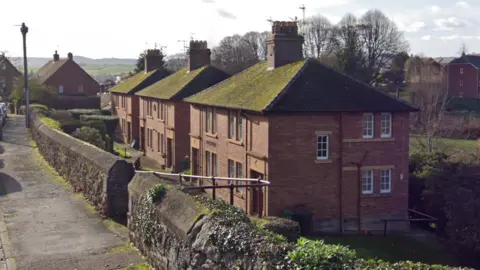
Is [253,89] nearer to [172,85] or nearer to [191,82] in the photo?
[191,82]

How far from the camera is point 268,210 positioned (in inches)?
1032

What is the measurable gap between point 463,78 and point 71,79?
183 feet

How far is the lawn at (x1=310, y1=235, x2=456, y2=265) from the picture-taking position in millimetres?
24641

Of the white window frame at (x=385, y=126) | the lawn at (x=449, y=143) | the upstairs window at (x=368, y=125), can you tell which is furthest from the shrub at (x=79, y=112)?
the white window frame at (x=385, y=126)

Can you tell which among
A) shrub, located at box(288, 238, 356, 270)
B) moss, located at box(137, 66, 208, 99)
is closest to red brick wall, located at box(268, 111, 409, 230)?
moss, located at box(137, 66, 208, 99)

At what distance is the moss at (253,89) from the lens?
26922mm

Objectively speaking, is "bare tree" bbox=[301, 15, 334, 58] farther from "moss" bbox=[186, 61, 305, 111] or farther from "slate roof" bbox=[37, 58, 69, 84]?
"moss" bbox=[186, 61, 305, 111]

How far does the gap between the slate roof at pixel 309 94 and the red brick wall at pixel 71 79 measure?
5245cm

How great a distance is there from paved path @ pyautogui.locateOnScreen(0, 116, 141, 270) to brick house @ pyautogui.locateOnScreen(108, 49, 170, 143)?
37014 mm

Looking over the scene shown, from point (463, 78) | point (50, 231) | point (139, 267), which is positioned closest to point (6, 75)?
point (463, 78)

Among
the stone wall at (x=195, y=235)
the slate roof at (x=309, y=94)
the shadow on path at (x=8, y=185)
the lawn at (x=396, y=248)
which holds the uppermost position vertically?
the slate roof at (x=309, y=94)

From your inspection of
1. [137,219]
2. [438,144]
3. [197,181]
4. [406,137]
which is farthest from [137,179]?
[438,144]

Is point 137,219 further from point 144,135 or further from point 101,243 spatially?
point 144,135

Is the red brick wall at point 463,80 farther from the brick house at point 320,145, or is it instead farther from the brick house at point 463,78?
the brick house at point 320,145
